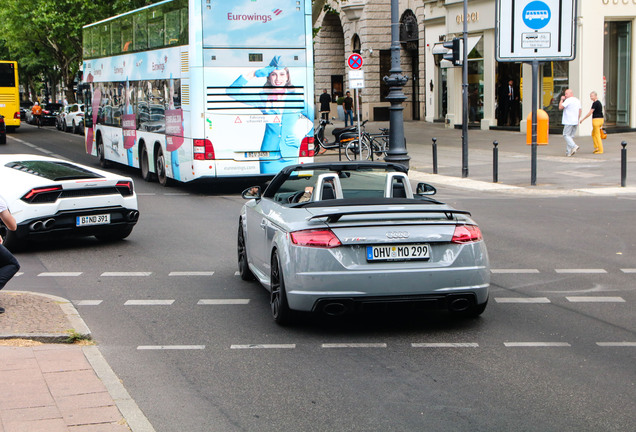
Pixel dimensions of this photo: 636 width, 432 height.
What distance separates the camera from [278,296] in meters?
7.85

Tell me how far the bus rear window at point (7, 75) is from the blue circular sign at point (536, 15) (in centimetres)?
3843

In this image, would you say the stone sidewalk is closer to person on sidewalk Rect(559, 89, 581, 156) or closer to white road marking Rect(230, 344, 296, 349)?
white road marking Rect(230, 344, 296, 349)

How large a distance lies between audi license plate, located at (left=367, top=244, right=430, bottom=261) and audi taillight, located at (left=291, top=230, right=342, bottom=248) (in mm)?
287

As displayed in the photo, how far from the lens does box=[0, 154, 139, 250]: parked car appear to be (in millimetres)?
11875

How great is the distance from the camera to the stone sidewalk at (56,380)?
17.2 ft

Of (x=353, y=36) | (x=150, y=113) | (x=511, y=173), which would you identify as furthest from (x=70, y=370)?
(x=353, y=36)

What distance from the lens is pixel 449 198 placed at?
18.8 metres

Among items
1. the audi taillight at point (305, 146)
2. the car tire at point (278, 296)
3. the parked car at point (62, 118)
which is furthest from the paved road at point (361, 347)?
the parked car at point (62, 118)

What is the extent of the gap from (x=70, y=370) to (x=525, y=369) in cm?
Answer: 315

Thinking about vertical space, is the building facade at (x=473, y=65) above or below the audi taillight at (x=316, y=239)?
above

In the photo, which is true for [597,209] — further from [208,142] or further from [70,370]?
[70,370]

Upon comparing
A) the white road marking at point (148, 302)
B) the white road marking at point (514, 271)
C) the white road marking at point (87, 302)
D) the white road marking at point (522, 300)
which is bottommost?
the white road marking at point (522, 300)

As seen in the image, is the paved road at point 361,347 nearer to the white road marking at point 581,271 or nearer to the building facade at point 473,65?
the white road marking at point 581,271

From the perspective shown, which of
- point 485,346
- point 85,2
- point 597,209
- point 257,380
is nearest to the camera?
point 257,380
